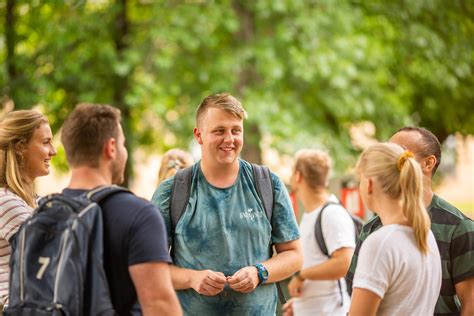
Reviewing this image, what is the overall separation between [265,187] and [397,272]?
3.86 feet

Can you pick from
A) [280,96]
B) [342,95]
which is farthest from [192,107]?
[342,95]

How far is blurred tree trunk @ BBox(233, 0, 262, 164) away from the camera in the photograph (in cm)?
1371

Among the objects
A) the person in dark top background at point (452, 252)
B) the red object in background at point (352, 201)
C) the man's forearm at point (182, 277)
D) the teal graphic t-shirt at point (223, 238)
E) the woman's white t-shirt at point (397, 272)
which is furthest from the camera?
the red object in background at point (352, 201)

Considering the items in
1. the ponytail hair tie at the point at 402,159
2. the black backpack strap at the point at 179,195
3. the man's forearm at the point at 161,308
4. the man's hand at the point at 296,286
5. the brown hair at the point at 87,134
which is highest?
the brown hair at the point at 87,134

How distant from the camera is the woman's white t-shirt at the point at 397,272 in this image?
350 centimetres

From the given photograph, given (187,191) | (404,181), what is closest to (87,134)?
(187,191)

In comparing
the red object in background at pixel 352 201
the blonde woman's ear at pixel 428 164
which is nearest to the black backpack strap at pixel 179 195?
the blonde woman's ear at pixel 428 164

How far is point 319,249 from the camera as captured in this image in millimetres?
5902

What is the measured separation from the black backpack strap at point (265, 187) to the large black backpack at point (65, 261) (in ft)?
4.26

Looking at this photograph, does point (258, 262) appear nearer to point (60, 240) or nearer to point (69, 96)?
point (60, 240)

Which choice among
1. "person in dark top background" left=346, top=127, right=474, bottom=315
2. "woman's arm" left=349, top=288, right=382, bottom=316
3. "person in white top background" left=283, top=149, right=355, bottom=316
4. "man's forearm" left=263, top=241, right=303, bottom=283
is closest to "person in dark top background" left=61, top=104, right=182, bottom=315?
"woman's arm" left=349, top=288, right=382, bottom=316

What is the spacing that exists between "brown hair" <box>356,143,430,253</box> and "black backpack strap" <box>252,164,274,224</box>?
90 cm

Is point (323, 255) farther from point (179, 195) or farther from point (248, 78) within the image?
point (248, 78)

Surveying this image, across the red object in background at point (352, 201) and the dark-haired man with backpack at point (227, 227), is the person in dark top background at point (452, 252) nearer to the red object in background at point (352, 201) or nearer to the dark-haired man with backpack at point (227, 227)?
the dark-haired man with backpack at point (227, 227)
